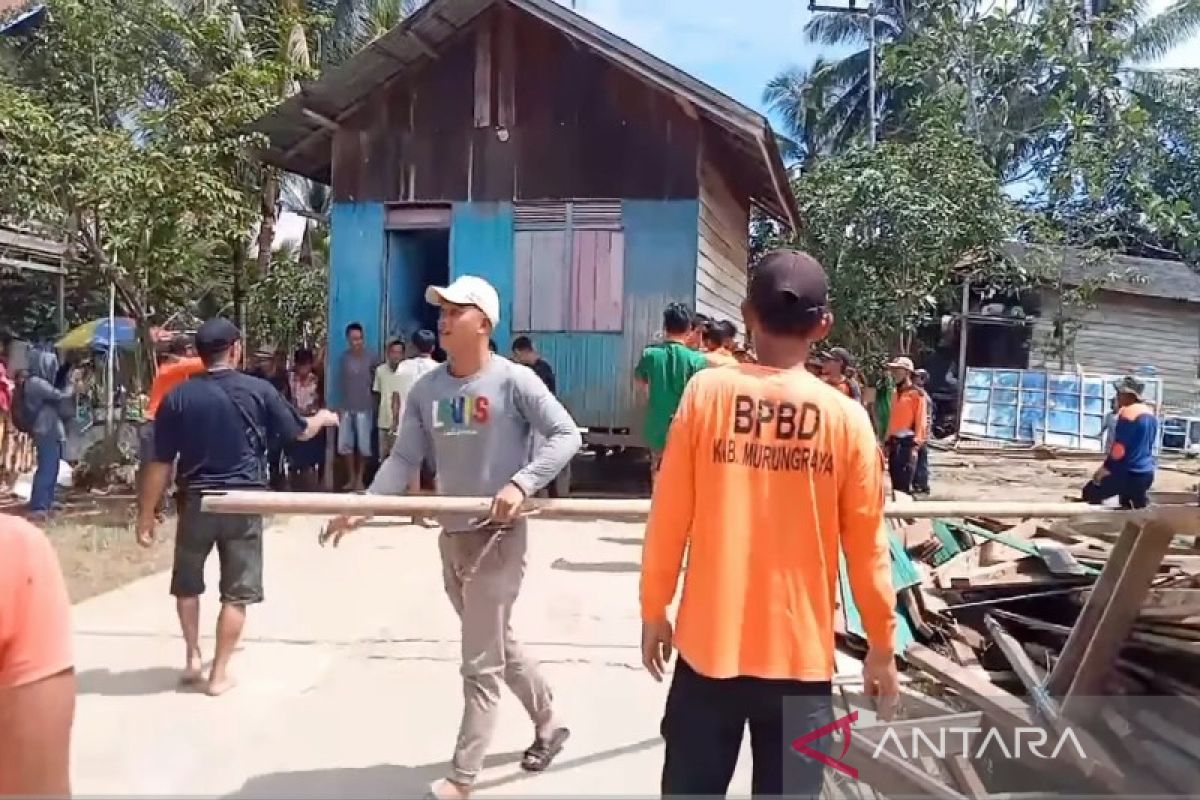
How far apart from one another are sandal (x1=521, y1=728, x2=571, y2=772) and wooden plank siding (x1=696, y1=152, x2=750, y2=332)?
807cm

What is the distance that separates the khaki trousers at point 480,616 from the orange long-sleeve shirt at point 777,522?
1257 mm

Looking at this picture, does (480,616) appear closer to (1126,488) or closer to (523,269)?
(1126,488)

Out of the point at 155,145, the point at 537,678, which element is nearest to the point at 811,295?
the point at 537,678

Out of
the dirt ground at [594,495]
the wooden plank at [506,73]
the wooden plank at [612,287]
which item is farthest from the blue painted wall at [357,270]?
the dirt ground at [594,495]

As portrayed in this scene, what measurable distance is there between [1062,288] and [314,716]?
2120 cm

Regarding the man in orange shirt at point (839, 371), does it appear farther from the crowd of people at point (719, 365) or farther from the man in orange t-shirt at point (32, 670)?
the man in orange t-shirt at point (32, 670)

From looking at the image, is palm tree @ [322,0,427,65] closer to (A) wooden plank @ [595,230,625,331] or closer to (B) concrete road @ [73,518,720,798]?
(A) wooden plank @ [595,230,625,331]

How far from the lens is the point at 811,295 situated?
275cm

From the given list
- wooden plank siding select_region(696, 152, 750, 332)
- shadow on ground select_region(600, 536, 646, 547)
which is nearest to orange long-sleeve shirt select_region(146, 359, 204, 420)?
shadow on ground select_region(600, 536, 646, 547)

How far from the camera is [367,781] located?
417cm

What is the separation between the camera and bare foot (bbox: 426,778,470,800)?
12.5ft

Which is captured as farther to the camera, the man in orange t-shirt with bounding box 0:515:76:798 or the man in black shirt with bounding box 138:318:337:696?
the man in black shirt with bounding box 138:318:337:696

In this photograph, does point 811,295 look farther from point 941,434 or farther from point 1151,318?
point 1151,318

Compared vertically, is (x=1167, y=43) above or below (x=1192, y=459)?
above
